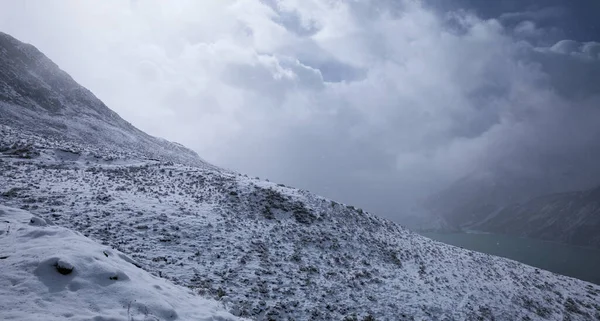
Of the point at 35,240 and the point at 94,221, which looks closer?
the point at 35,240

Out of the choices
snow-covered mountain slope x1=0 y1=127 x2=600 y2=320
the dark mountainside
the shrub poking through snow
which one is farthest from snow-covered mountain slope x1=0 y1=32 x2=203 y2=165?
the shrub poking through snow

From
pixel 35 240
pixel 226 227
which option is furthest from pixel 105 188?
pixel 35 240

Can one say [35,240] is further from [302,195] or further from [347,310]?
[302,195]

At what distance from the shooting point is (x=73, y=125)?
2281 inches

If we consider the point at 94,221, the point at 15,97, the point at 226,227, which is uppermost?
the point at 15,97

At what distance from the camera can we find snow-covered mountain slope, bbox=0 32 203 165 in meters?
52.0

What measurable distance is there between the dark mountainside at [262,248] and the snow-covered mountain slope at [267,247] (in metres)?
0.10

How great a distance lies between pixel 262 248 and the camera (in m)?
19.5

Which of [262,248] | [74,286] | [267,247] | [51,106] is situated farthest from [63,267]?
[51,106]

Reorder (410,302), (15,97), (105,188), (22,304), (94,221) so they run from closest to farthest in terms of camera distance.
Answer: (22,304), (94,221), (410,302), (105,188), (15,97)

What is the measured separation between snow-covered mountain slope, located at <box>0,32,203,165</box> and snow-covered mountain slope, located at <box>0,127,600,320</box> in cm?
1961

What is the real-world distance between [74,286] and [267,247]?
12.5 metres

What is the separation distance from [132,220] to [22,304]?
38.1 ft

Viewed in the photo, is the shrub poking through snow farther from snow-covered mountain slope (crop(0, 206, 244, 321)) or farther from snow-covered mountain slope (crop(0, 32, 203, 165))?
snow-covered mountain slope (crop(0, 32, 203, 165))
